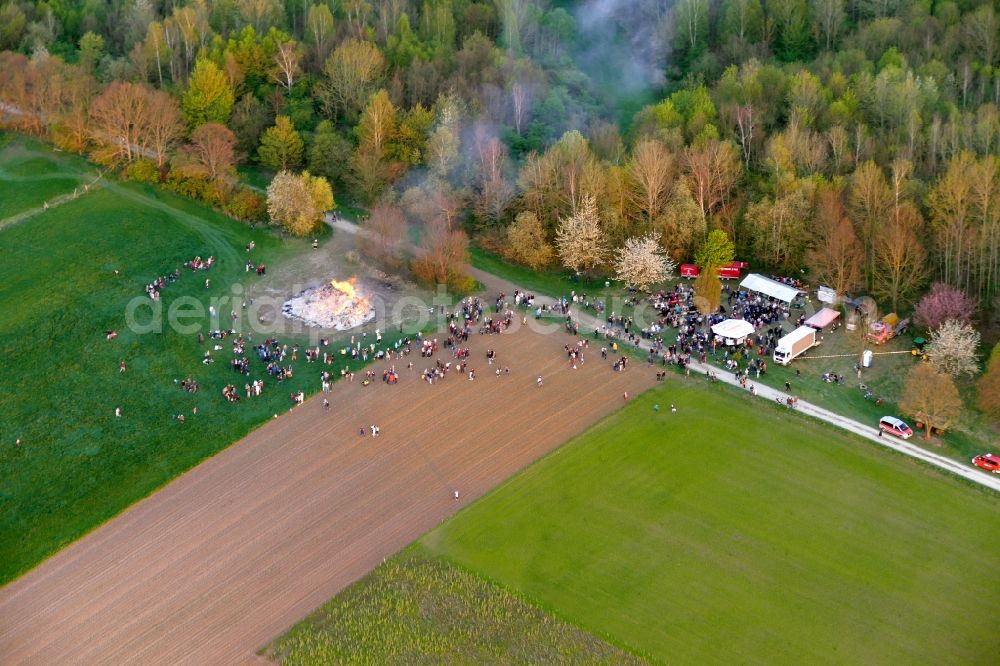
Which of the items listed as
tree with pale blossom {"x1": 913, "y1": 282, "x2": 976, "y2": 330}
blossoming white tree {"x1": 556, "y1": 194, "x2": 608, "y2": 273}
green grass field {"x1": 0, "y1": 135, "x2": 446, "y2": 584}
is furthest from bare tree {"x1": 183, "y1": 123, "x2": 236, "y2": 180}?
tree with pale blossom {"x1": 913, "y1": 282, "x2": 976, "y2": 330}

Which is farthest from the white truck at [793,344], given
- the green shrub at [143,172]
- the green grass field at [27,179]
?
the green grass field at [27,179]

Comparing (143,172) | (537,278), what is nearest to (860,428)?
(537,278)

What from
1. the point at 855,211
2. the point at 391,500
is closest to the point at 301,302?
the point at 391,500

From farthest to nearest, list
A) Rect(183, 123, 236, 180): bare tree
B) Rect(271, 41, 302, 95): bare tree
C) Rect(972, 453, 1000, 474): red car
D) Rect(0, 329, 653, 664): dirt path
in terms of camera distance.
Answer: Rect(271, 41, 302, 95): bare tree < Rect(183, 123, 236, 180): bare tree < Rect(972, 453, 1000, 474): red car < Rect(0, 329, 653, 664): dirt path

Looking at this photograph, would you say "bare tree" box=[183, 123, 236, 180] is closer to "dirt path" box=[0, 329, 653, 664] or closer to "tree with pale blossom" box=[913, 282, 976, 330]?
"dirt path" box=[0, 329, 653, 664]

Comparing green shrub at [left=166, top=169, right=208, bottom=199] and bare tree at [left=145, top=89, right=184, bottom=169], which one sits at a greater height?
bare tree at [left=145, top=89, right=184, bottom=169]

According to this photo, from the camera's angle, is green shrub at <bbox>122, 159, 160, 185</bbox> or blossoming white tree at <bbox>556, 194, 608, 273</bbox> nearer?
blossoming white tree at <bbox>556, 194, 608, 273</bbox>
